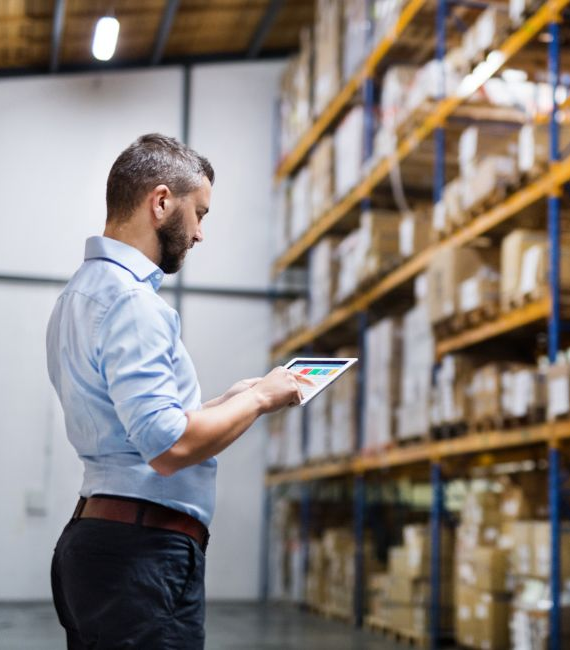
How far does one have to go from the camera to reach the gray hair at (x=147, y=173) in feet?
7.20

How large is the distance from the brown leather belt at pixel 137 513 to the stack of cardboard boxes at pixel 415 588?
665 centimetres

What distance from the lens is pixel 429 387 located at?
27.0 ft

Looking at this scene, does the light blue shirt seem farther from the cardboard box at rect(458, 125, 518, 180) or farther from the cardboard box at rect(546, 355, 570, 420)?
the cardboard box at rect(458, 125, 518, 180)

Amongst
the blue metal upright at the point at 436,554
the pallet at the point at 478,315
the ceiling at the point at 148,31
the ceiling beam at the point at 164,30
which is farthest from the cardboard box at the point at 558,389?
the ceiling beam at the point at 164,30

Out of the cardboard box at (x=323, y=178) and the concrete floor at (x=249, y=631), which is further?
the cardboard box at (x=323, y=178)

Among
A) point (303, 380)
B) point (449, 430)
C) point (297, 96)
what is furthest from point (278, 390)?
point (297, 96)

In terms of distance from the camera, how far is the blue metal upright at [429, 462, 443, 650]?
321 inches

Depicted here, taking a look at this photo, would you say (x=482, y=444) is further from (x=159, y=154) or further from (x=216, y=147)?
(x=216, y=147)

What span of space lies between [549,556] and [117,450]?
4850 millimetres

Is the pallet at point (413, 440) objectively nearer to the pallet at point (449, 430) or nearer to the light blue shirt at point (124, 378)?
the pallet at point (449, 430)

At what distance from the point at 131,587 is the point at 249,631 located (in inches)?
298

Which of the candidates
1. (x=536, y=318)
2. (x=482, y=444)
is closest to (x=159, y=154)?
(x=536, y=318)

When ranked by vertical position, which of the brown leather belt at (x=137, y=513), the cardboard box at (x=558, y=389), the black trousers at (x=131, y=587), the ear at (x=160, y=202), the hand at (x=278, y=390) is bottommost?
the black trousers at (x=131, y=587)

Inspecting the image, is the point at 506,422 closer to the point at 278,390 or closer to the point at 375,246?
the point at 375,246
